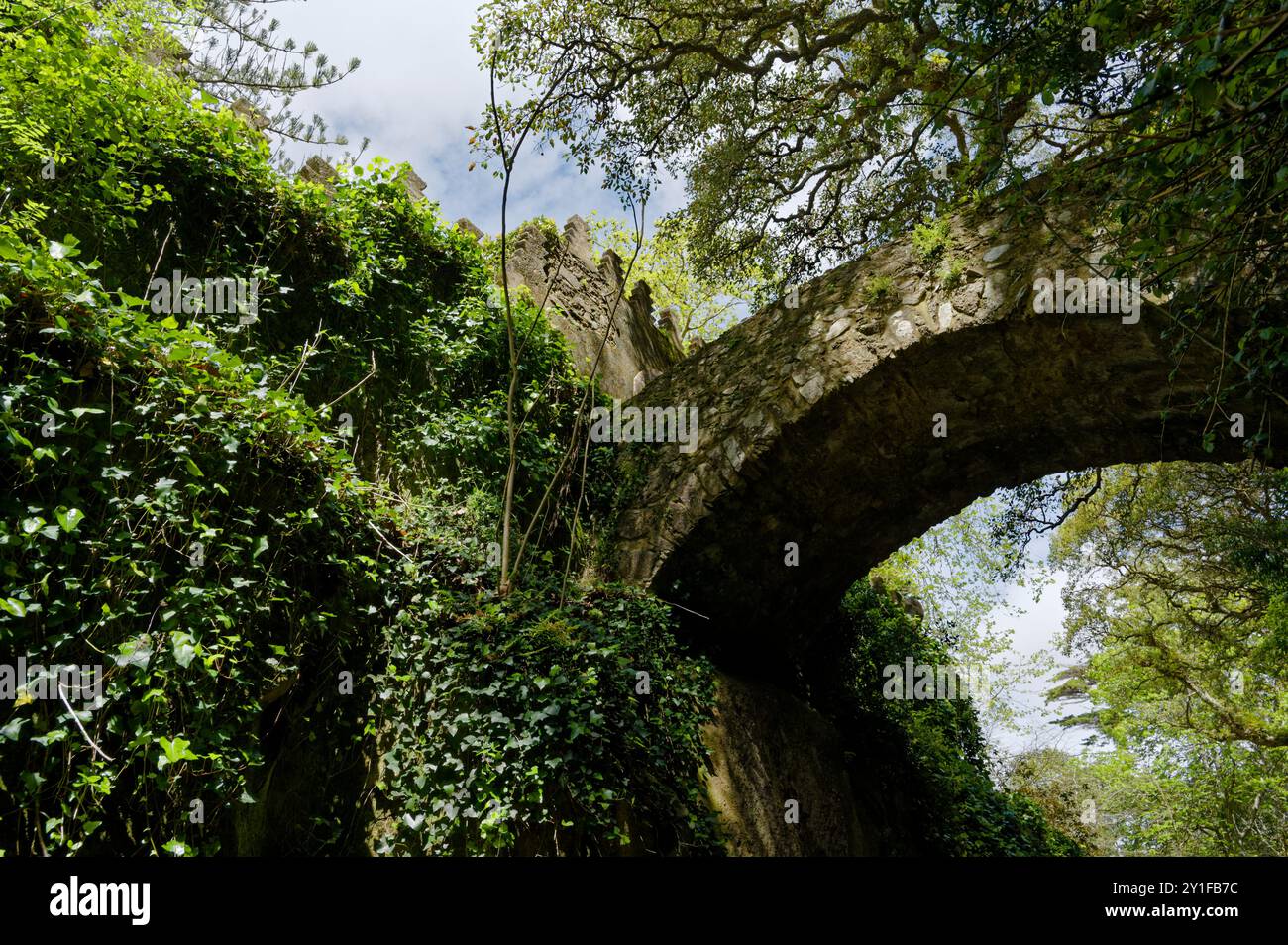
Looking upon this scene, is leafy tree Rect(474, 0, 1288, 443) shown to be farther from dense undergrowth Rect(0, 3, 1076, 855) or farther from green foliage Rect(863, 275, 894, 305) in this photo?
dense undergrowth Rect(0, 3, 1076, 855)

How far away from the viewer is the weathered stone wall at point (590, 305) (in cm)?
751

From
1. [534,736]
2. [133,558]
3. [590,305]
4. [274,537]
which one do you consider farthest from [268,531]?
[590,305]

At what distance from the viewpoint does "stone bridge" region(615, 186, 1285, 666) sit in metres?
4.16

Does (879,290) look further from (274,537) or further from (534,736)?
(274,537)

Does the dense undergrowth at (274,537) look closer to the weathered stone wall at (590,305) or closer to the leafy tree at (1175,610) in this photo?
the weathered stone wall at (590,305)

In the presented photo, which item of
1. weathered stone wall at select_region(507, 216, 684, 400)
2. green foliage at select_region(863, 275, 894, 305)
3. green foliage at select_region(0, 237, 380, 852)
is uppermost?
weathered stone wall at select_region(507, 216, 684, 400)

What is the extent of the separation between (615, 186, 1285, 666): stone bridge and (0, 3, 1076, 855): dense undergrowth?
84cm

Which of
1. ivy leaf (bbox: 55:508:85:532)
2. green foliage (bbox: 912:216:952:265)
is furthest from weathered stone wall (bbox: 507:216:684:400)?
ivy leaf (bbox: 55:508:85:532)

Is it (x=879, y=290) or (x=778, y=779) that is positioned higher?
(x=879, y=290)

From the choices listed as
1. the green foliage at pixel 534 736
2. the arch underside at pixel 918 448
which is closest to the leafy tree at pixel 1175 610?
the arch underside at pixel 918 448

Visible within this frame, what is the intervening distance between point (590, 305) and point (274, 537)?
5238 mm

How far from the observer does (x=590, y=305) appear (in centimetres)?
820

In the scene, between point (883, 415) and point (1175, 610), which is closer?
point (883, 415)
